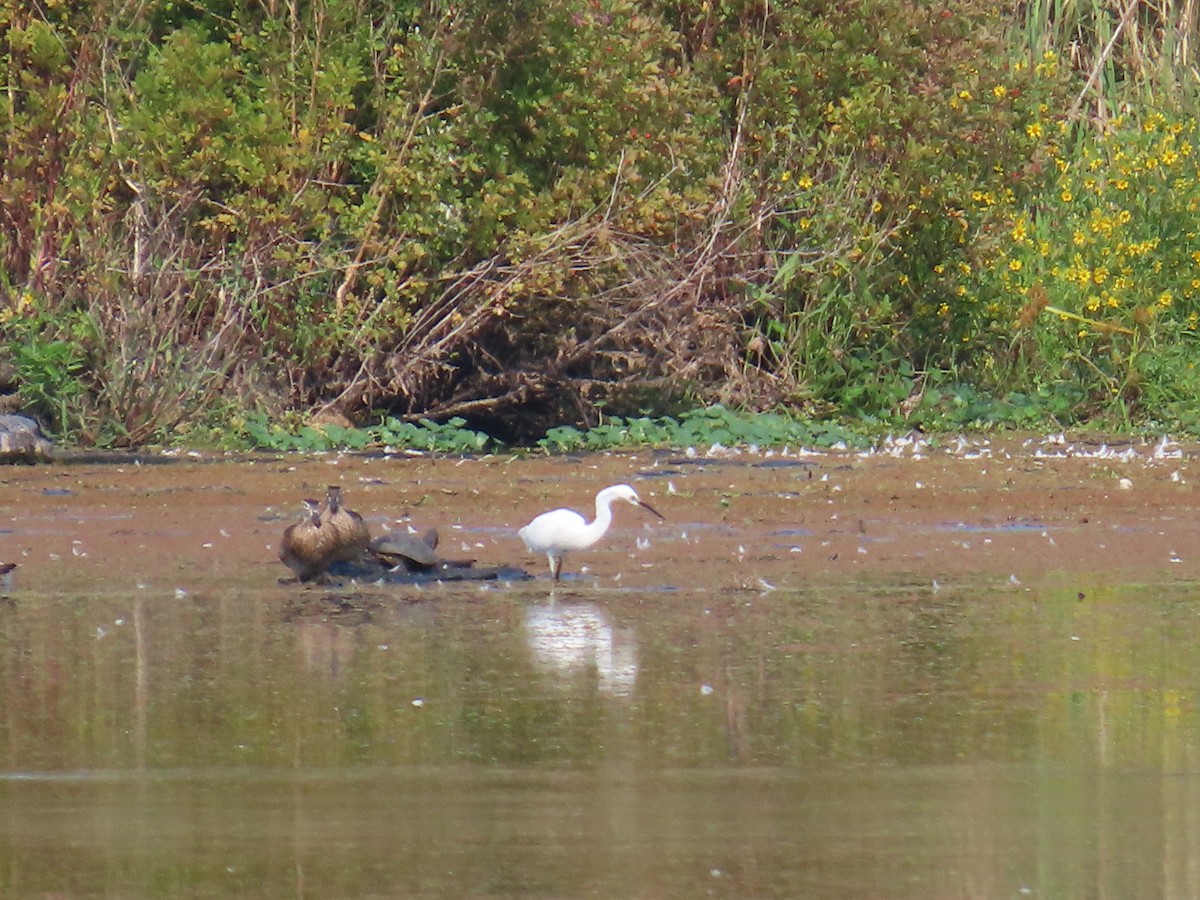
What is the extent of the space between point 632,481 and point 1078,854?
7.50 meters

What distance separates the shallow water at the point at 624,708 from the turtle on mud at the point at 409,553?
167 mm

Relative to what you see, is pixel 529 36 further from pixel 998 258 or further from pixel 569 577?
pixel 569 577

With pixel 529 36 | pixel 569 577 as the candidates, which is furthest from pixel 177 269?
pixel 569 577

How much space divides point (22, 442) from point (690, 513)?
4.10m

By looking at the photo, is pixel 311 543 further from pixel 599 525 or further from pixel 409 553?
pixel 599 525

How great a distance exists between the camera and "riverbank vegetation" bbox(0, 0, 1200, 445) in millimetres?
13773

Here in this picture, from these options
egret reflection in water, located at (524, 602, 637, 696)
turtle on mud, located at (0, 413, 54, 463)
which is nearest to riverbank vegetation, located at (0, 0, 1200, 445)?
turtle on mud, located at (0, 413, 54, 463)

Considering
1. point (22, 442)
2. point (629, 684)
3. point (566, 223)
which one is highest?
point (566, 223)

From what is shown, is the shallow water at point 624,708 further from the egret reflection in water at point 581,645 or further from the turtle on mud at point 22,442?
the turtle on mud at point 22,442

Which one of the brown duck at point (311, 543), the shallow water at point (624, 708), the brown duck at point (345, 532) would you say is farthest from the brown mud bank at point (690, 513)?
the brown duck at point (345, 532)

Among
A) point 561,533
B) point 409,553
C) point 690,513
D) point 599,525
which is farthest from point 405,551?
point 690,513

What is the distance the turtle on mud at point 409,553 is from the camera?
8664 mm

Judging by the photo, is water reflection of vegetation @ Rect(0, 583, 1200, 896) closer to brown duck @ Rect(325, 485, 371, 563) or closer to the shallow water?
the shallow water

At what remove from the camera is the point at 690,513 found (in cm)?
1084
